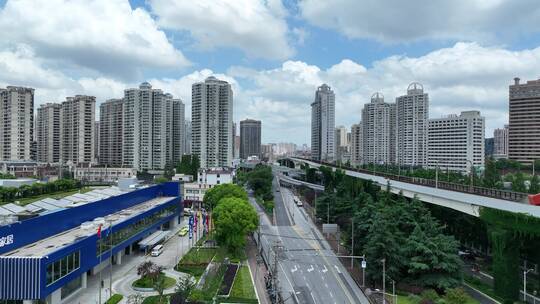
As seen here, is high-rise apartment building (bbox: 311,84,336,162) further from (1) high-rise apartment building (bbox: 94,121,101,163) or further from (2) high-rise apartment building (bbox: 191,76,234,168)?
(1) high-rise apartment building (bbox: 94,121,101,163)

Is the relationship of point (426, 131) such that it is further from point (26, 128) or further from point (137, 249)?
point (26, 128)

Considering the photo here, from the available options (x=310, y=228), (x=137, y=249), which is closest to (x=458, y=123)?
(x=310, y=228)

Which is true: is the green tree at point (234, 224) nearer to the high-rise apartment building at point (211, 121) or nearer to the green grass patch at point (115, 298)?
the green grass patch at point (115, 298)

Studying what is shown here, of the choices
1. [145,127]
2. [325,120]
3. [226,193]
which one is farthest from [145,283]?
[325,120]

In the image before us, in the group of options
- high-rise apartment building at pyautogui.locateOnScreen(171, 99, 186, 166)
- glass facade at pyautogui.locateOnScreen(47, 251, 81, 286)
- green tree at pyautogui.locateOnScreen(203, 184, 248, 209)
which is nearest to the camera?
glass facade at pyautogui.locateOnScreen(47, 251, 81, 286)

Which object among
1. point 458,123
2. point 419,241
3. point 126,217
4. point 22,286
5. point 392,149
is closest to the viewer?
point 22,286

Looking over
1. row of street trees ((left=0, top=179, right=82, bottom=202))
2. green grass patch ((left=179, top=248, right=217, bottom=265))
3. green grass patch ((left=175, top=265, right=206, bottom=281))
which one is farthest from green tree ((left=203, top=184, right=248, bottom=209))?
row of street trees ((left=0, top=179, right=82, bottom=202))
